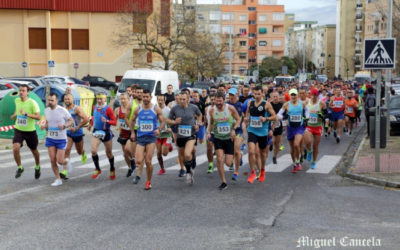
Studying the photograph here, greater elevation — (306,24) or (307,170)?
(306,24)

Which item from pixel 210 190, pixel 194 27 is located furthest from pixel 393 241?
pixel 194 27

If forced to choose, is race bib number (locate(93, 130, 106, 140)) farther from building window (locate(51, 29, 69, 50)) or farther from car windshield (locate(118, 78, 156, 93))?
building window (locate(51, 29, 69, 50))

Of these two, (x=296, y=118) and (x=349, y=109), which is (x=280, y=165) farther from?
(x=349, y=109)

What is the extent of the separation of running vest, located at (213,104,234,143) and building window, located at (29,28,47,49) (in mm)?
45717

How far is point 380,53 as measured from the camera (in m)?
12.8

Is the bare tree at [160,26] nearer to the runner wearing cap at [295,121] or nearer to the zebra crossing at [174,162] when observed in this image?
the zebra crossing at [174,162]

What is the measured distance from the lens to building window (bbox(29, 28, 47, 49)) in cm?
5362

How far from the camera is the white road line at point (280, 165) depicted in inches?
557

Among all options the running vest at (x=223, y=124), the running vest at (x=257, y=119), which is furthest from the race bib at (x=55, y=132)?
the running vest at (x=257, y=119)

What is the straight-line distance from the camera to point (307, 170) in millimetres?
13953

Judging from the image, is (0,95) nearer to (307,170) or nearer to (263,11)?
(307,170)

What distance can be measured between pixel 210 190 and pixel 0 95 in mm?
20486

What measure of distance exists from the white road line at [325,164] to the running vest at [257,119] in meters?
2.45

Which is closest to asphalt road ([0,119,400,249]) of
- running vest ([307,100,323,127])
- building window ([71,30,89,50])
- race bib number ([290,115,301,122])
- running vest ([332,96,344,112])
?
race bib number ([290,115,301,122])
